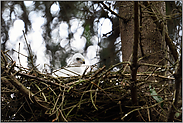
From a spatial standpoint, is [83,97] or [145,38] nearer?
[83,97]

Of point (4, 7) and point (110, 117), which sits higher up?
point (4, 7)

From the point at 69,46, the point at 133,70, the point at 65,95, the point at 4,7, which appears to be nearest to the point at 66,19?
the point at 69,46

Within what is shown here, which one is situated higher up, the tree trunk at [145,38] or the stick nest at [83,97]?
the tree trunk at [145,38]

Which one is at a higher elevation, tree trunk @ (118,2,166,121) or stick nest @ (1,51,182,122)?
tree trunk @ (118,2,166,121)

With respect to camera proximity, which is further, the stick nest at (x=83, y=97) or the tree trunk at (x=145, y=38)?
the tree trunk at (x=145, y=38)

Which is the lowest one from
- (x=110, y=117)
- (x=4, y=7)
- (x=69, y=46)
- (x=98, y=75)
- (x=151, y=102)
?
(x=110, y=117)

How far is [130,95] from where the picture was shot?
128 cm

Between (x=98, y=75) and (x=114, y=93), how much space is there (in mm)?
209

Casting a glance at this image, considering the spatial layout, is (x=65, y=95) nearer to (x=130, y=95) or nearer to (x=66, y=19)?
(x=130, y=95)

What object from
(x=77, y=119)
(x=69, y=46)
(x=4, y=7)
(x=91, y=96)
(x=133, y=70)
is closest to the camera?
(x=133, y=70)

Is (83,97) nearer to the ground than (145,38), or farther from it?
nearer to the ground

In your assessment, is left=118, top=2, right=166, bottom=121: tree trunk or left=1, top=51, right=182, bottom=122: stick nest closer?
left=1, top=51, right=182, bottom=122: stick nest

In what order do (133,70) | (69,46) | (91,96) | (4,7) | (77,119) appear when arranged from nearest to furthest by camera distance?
(133,70) → (91,96) → (77,119) → (4,7) → (69,46)

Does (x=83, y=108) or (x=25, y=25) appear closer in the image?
(x=83, y=108)
